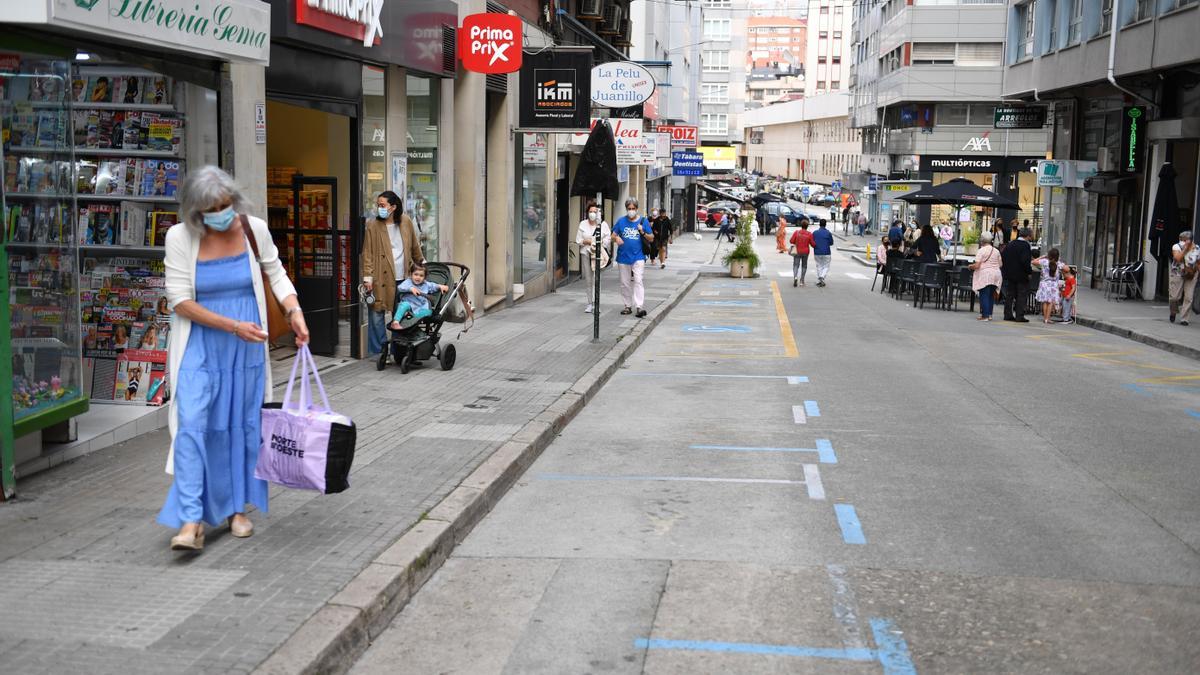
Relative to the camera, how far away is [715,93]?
135250 millimetres

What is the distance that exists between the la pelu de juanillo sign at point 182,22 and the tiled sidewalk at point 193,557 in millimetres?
2826

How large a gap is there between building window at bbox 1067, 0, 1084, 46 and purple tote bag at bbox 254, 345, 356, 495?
29.7 meters

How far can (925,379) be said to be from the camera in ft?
49.4

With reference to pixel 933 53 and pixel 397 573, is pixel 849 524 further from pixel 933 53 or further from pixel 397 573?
pixel 933 53

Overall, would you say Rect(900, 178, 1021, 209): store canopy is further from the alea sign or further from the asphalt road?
the asphalt road

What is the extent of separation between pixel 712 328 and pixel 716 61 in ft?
380

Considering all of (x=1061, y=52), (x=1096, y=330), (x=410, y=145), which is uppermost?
(x=1061, y=52)

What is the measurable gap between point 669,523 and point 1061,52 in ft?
96.5

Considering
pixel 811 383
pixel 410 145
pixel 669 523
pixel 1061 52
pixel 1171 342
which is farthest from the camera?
pixel 1061 52

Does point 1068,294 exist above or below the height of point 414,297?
below

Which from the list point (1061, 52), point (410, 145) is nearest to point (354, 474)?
point (410, 145)

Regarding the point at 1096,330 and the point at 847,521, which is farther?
the point at 1096,330

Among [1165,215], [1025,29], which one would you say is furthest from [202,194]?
[1025,29]

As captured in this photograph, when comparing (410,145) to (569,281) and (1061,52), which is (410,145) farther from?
(1061,52)
